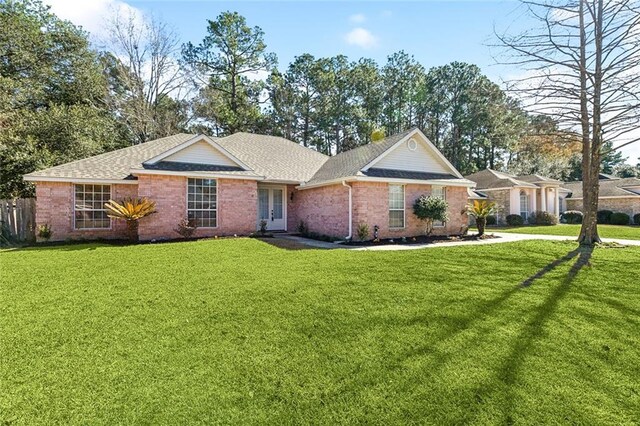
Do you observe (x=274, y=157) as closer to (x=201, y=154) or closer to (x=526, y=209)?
(x=201, y=154)

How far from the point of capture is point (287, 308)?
522 cm

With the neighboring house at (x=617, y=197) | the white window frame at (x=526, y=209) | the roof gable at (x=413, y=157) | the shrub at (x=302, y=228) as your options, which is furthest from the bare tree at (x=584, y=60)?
the neighboring house at (x=617, y=197)

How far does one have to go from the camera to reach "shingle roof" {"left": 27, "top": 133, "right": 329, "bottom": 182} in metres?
13.3

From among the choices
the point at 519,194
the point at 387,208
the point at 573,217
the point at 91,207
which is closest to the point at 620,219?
the point at 573,217

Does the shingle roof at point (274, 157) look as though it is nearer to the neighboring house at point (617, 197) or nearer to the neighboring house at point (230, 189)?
the neighboring house at point (230, 189)

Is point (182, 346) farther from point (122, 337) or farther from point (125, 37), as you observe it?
point (125, 37)

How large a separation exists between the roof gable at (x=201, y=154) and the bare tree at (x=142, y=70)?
15270 mm

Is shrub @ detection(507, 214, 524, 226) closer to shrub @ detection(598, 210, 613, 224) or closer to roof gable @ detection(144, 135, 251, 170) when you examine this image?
shrub @ detection(598, 210, 613, 224)

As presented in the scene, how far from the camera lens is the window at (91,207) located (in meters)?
13.1

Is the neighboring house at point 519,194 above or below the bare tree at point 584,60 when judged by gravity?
below

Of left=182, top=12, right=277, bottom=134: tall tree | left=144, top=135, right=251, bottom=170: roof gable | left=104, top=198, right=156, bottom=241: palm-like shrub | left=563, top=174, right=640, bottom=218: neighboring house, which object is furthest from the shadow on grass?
left=182, top=12, right=277, bottom=134: tall tree

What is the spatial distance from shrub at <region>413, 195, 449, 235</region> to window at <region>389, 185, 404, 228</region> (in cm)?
64

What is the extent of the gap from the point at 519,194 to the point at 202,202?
23.9m

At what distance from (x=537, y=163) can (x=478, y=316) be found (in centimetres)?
4635
